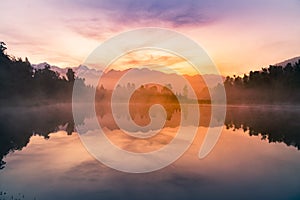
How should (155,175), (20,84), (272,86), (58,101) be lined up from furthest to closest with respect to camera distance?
(58,101)
(272,86)
(20,84)
(155,175)

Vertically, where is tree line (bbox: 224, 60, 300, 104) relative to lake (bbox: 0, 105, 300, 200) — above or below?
above

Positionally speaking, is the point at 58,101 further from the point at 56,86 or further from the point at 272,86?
the point at 272,86

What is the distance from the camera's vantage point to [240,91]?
189 m

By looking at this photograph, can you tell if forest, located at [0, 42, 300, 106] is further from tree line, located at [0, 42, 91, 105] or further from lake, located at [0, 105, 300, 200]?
lake, located at [0, 105, 300, 200]

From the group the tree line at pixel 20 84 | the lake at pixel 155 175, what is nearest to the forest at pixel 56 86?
the tree line at pixel 20 84

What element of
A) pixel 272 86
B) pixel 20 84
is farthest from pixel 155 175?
pixel 272 86

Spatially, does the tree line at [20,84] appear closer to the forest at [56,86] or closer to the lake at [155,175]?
the forest at [56,86]

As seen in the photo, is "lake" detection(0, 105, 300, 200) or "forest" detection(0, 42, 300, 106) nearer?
"lake" detection(0, 105, 300, 200)

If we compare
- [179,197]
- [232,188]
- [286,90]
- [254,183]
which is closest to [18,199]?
[179,197]

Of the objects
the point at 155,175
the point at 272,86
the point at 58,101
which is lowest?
the point at 155,175

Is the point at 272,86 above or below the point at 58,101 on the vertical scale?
above

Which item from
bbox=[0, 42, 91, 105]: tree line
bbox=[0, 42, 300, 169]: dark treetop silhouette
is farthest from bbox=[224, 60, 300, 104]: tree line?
bbox=[0, 42, 91, 105]: tree line

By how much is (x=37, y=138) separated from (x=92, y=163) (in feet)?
53.3

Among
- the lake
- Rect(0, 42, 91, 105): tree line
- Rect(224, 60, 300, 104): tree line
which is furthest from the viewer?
Rect(224, 60, 300, 104): tree line
